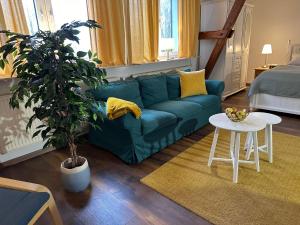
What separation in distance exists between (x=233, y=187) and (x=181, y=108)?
1202mm

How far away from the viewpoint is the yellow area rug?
5.29ft

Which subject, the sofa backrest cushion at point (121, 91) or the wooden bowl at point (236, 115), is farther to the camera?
the sofa backrest cushion at point (121, 91)

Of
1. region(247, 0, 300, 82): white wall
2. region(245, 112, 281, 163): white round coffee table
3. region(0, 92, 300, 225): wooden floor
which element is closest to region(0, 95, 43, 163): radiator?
region(0, 92, 300, 225): wooden floor

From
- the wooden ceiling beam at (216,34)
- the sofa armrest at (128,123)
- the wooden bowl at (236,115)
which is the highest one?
the wooden ceiling beam at (216,34)

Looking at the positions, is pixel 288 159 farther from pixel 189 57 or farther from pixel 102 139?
pixel 189 57

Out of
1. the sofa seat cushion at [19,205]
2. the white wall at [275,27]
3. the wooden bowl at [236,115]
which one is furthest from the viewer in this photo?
the white wall at [275,27]

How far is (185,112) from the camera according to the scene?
2.80 meters

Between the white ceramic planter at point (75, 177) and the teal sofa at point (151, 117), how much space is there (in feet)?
1.74

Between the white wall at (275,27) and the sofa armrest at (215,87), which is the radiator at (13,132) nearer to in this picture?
the sofa armrest at (215,87)

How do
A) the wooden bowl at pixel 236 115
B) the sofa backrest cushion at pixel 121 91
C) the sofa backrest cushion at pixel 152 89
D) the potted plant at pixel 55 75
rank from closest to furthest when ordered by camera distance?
the potted plant at pixel 55 75, the wooden bowl at pixel 236 115, the sofa backrest cushion at pixel 121 91, the sofa backrest cushion at pixel 152 89

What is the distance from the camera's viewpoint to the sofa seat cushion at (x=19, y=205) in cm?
107

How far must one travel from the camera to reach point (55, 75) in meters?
1.56

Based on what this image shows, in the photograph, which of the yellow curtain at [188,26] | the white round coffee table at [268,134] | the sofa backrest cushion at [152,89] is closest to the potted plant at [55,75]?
the sofa backrest cushion at [152,89]

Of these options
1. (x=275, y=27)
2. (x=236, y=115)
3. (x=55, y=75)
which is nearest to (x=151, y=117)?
(x=236, y=115)
